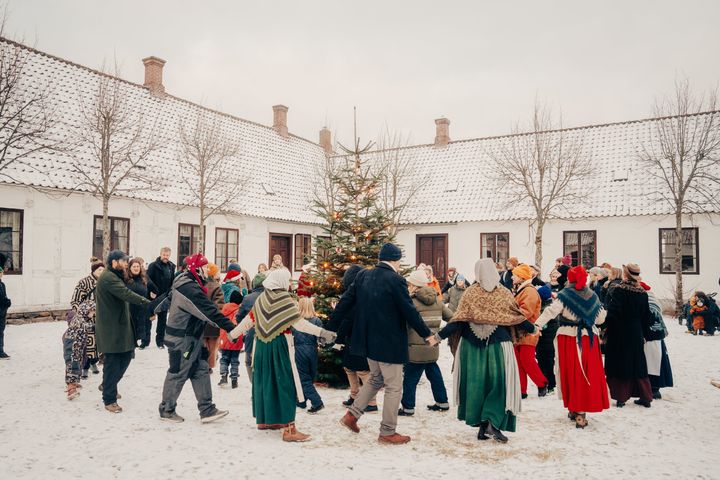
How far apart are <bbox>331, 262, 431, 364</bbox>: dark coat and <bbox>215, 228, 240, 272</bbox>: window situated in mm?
15791

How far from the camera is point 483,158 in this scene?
25953mm

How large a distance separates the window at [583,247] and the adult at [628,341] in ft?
48.9

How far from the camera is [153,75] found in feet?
72.1

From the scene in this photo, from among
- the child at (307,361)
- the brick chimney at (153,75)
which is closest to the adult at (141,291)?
the child at (307,361)

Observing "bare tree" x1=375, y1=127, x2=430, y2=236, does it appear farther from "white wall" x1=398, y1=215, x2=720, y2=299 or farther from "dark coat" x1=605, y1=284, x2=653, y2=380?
"dark coat" x1=605, y1=284, x2=653, y2=380

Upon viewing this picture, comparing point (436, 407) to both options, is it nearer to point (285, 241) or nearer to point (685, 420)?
point (685, 420)

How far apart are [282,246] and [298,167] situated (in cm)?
509

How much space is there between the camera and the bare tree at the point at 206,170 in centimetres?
1872

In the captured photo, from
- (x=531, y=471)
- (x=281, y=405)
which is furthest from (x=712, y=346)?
(x=281, y=405)

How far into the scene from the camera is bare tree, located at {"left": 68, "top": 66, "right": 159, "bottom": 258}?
1528 cm

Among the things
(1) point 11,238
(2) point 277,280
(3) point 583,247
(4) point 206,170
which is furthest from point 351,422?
(3) point 583,247

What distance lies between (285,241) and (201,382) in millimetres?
18136

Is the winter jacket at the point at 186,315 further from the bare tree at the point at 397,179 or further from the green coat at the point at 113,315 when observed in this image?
the bare tree at the point at 397,179

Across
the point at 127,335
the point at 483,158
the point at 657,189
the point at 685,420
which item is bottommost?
the point at 685,420
